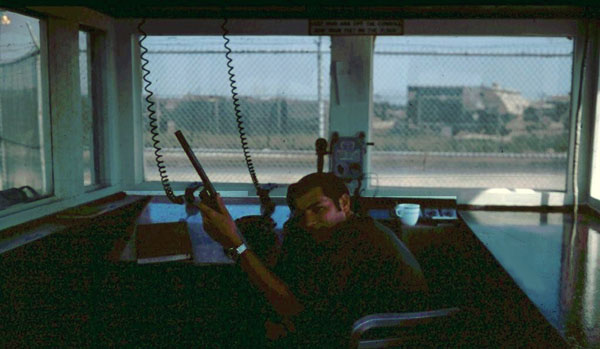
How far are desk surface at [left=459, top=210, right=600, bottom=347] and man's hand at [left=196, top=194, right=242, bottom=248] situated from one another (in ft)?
3.52

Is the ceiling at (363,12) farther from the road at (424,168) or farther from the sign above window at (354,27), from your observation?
the road at (424,168)

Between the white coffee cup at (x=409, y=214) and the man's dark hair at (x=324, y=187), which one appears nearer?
the man's dark hair at (x=324, y=187)

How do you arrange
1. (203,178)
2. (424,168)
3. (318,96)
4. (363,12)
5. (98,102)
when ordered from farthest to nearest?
(424,168) < (318,96) < (98,102) < (363,12) < (203,178)

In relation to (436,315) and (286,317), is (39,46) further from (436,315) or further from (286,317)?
(436,315)

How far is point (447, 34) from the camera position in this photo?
374 centimetres

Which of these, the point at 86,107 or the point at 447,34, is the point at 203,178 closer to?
the point at 86,107

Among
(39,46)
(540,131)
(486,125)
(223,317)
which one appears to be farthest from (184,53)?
(540,131)

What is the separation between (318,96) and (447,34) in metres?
1.01

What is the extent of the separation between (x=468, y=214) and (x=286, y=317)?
6.61ft

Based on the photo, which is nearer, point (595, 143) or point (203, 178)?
point (203, 178)

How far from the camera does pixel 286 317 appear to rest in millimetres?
2037

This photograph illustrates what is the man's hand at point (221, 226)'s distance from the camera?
2.13 meters

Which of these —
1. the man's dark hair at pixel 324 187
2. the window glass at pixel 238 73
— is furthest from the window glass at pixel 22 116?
the man's dark hair at pixel 324 187

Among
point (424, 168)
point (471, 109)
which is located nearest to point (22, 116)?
point (424, 168)
